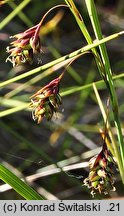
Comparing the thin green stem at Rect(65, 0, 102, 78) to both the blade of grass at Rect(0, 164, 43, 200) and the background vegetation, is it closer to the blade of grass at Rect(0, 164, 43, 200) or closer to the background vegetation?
the blade of grass at Rect(0, 164, 43, 200)

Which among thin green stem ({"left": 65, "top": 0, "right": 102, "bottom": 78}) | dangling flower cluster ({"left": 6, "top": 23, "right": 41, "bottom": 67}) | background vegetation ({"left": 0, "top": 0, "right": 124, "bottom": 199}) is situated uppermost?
background vegetation ({"left": 0, "top": 0, "right": 124, "bottom": 199})

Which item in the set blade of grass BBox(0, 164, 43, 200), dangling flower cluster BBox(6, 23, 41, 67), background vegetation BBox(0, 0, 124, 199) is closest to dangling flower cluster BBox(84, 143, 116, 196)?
blade of grass BBox(0, 164, 43, 200)

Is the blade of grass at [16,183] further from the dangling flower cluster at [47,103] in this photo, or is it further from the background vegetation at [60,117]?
the background vegetation at [60,117]

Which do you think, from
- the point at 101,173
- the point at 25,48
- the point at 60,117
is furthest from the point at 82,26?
the point at 60,117

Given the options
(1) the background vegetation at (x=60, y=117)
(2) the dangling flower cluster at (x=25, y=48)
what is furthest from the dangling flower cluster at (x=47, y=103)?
(1) the background vegetation at (x=60, y=117)

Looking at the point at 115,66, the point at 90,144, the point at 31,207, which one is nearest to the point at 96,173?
the point at 31,207

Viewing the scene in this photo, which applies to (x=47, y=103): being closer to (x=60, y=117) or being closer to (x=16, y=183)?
(x=16, y=183)

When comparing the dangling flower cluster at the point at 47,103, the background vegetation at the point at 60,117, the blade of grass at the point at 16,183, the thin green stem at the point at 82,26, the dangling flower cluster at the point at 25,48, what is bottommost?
the blade of grass at the point at 16,183

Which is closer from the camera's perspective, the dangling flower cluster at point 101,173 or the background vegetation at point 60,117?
the dangling flower cluster at point 101,173
